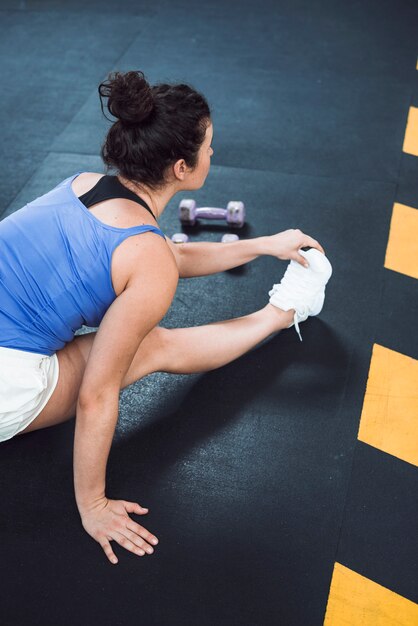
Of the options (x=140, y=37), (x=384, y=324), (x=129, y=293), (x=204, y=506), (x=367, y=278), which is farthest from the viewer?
(x=140, y=37)

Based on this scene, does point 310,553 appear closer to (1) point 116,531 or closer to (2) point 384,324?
(1) point 116,531

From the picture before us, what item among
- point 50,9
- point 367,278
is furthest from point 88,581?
point 50,9

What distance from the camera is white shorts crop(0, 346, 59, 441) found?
1.59 metres

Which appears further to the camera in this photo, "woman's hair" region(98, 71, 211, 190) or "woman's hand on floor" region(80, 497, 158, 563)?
"woman's hand on floor" region(80, 497, 158, 563)

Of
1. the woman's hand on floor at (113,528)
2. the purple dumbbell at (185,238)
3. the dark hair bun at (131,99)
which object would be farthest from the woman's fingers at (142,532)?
the purple dumbbell at (185,238)

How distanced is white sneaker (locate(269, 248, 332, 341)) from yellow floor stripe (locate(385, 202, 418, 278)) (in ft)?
1.39

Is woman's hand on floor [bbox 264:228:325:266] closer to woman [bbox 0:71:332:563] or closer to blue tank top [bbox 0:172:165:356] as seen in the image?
woman [bbox 0:71:332:563]

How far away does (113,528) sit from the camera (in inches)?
65.3

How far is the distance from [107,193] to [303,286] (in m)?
0.70

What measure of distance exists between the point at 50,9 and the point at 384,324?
290 centimetres

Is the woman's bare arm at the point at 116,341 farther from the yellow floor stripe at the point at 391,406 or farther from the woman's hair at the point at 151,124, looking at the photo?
the yellow floor stripe at the point at 391,406

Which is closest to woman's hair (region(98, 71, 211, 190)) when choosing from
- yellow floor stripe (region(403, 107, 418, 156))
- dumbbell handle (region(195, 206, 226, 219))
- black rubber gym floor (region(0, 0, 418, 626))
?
black rubber gym floor (region(0, 0, 418, 626))

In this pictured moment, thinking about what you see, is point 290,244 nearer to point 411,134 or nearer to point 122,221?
point 122,221

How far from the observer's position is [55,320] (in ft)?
5.25
